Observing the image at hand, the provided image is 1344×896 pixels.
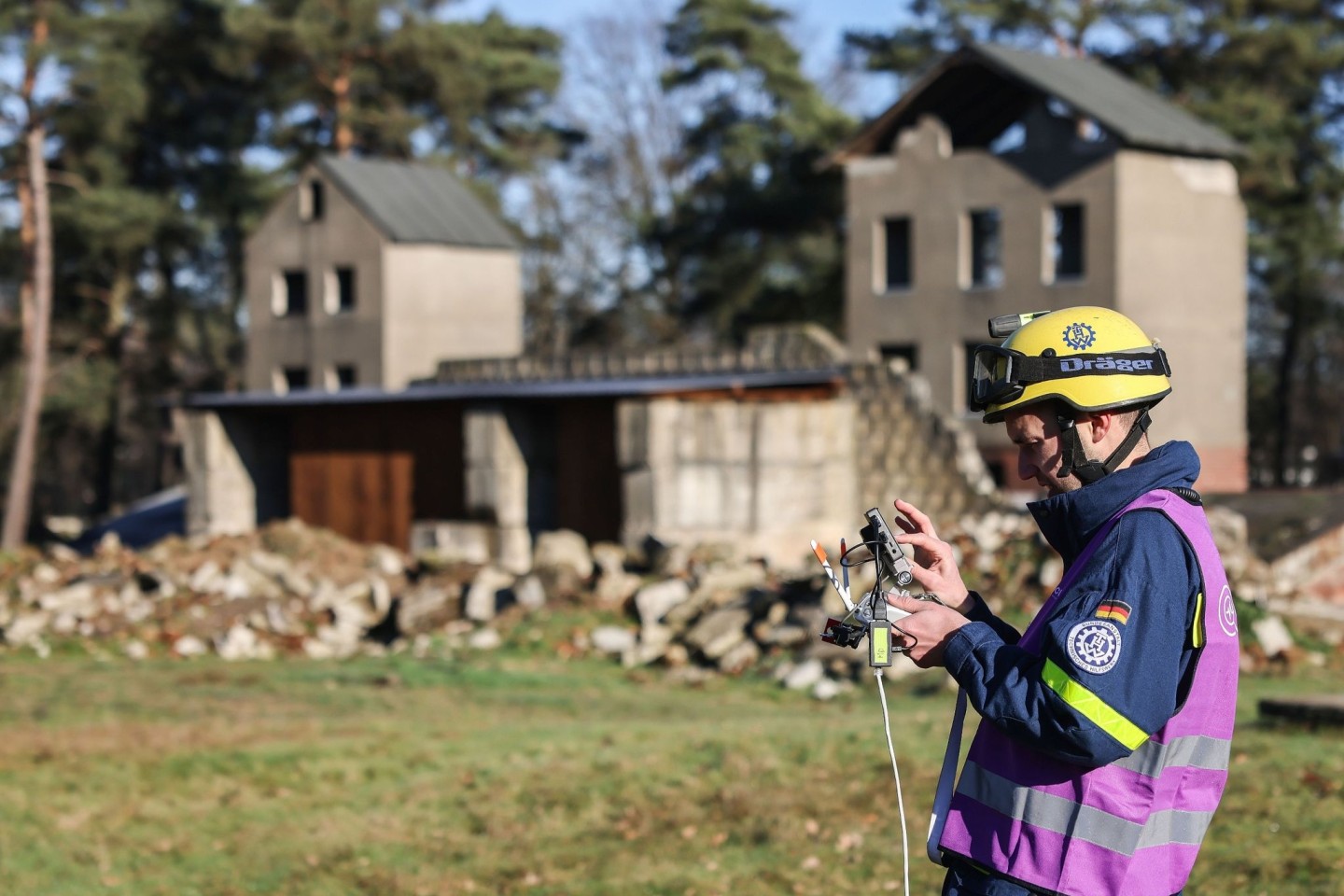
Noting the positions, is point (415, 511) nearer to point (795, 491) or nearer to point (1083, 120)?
point (795, 491)

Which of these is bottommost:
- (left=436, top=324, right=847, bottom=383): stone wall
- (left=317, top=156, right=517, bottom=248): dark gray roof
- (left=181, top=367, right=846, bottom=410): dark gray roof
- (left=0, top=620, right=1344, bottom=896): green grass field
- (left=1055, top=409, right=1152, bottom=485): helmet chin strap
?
(left=0, top=620, right=1344, bottom=896): green grass field

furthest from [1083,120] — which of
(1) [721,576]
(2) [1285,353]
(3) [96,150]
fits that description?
(3) [96,150]

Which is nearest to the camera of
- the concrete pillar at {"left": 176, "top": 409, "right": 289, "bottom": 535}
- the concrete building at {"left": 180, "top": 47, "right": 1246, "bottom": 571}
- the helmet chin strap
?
the helmet chin strap

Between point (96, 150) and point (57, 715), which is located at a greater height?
point (96, 150)

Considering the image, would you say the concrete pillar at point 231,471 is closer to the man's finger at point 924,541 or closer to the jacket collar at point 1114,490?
the man's finger at point 924,541

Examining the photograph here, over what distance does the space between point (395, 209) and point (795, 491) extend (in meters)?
23.6

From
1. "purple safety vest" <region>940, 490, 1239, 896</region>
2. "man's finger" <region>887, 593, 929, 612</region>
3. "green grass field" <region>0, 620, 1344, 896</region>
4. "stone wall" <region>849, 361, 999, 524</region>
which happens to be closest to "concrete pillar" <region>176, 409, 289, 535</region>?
"stone wall" <region>849, 361, 999, 524</region>

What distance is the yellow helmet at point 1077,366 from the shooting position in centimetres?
341

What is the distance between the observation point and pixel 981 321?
3456 cm

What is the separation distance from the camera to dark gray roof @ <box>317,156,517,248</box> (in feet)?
134

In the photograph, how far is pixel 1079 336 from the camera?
3.48 metres

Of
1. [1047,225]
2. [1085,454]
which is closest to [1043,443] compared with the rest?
[1085,454]

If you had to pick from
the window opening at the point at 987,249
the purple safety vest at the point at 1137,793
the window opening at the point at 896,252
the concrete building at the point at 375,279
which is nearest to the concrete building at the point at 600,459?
the window opening at the point at 987,249

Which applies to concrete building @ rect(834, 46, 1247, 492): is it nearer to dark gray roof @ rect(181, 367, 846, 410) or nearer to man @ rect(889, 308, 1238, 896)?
dark gray roof @ rect(181, 367, 846, 410)
